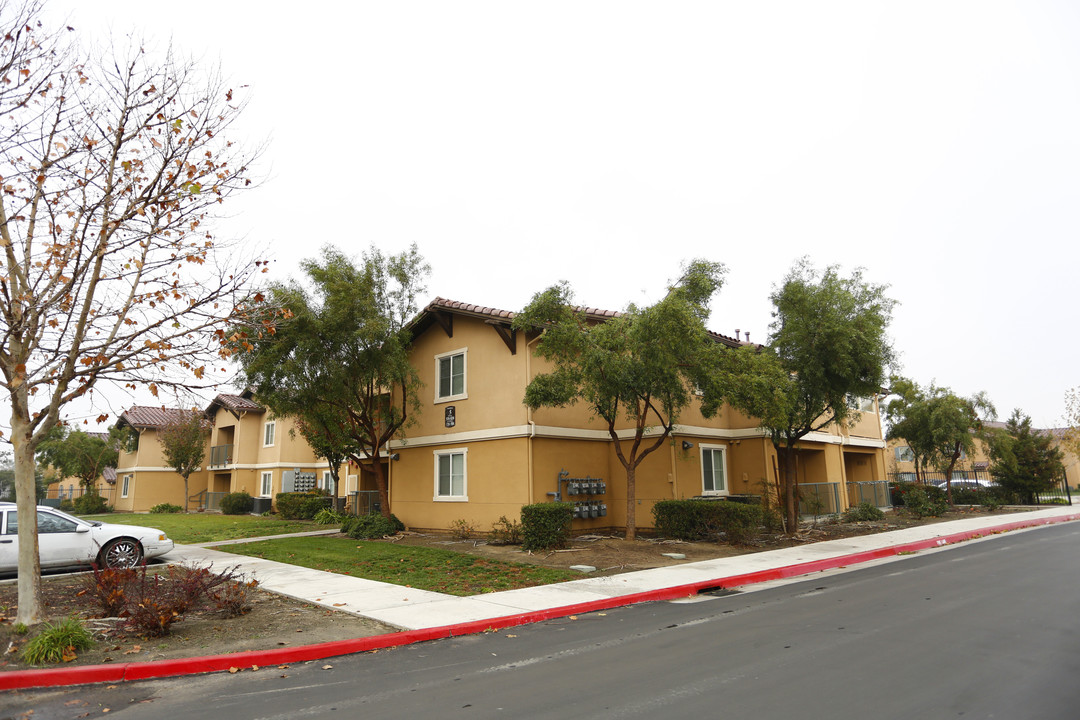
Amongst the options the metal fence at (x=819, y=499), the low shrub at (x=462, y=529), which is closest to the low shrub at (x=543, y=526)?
the low shrub at (x=462, y=529)

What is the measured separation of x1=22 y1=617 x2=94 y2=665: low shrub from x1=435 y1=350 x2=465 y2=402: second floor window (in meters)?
13.4

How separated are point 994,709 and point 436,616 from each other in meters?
6.24

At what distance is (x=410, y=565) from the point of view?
45.6ft

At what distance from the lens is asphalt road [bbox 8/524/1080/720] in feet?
16.9

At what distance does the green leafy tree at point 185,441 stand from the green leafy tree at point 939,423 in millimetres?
36039

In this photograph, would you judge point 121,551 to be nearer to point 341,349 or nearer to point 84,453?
point 341,349

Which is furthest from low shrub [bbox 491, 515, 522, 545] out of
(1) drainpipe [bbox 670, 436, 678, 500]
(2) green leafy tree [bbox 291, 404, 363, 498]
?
(2) green leafy tree [bbox 291, 404, 363, 498]

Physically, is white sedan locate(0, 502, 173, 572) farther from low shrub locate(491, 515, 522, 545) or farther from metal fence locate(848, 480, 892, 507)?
metal fence locate(848, 480, 892, 507)

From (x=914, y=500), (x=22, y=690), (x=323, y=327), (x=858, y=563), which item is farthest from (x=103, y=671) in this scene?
(x=914, y=500)

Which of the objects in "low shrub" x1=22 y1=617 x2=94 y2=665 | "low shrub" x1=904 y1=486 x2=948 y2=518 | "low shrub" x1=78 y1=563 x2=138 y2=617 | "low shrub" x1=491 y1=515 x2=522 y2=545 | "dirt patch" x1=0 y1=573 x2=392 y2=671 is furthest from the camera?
"low shrub" x1=904 y1=486 x2=948 y2=518

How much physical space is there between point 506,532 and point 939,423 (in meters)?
20.6

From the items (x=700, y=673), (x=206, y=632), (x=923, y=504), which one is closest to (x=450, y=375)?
(x=206, y=632)

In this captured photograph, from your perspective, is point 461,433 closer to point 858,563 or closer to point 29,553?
point 858,563

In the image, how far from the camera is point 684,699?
529 centimetres
